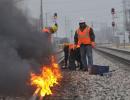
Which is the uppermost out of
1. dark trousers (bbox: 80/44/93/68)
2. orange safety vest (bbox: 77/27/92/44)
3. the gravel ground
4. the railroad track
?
orange safety vest (bbox: 77/27/92/44)

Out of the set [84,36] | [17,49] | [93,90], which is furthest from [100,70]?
[17,49]

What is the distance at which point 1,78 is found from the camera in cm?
1033

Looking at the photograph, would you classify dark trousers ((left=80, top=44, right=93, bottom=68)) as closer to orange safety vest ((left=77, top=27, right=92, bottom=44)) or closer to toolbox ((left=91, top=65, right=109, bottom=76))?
orange safety vest ((left=77, top=27, right=92, bottom=44))

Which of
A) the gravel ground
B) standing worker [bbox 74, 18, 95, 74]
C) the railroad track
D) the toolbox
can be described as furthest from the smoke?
the railroad track

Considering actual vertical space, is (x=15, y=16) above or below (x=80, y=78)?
above

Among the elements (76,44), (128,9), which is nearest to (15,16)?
(76,44)

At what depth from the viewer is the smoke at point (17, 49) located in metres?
10.7

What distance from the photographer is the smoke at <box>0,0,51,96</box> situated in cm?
1073

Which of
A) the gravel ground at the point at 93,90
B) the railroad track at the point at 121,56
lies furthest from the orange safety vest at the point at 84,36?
the railroad track at the point at 121,56

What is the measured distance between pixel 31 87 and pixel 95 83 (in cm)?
488

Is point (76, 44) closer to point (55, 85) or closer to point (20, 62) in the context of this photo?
point (55, 85)

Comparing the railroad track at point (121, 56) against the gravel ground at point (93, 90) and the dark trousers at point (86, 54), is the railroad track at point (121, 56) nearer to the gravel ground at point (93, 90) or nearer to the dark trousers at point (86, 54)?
the dark trousers at point (86, 54)

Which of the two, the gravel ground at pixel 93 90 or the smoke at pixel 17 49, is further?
the gravel ground at pixel 93 90

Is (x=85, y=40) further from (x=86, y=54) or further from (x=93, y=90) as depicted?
(x=93, y=90)
